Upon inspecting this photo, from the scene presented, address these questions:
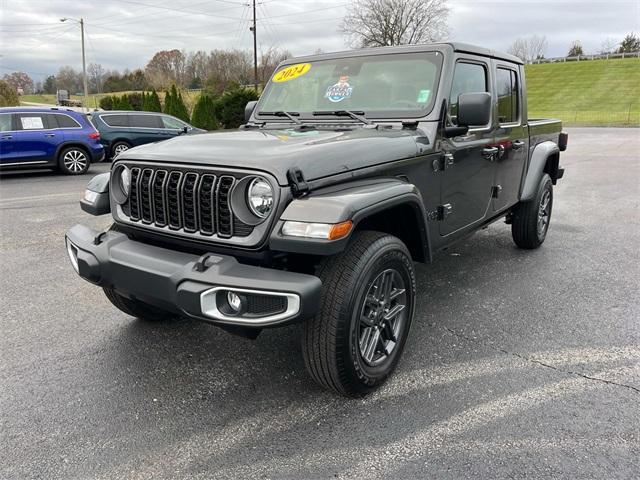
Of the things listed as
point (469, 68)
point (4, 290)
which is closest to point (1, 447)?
point (4, 290)

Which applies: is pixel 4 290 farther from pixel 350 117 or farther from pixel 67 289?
pixel 350 117

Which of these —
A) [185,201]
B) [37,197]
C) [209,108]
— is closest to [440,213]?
[185,201]

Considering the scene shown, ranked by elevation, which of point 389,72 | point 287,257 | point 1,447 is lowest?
point 1,447

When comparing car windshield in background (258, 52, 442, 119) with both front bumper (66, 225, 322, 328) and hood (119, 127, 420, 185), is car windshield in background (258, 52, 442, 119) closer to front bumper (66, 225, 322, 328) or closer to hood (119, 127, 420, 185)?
hood (119, 127, 420, 185)

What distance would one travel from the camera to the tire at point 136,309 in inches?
139

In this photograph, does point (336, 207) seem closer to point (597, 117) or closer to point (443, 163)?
point (443, 163)

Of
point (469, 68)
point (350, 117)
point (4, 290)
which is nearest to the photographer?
point (350, 117)

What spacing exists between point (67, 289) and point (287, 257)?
9.47 feet

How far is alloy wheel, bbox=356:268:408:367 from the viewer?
9.11ft

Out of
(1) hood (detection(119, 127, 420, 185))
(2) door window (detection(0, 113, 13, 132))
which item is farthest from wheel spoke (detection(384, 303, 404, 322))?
(2) door window (detection(0, 113, 13, 132))

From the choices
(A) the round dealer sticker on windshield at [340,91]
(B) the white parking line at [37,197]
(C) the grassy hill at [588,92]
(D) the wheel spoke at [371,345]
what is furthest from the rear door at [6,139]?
(C) the grassy hill at [588,92]

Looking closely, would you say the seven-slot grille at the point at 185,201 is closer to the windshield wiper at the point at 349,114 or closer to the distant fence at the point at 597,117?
the windshield wiper at the point at 349,114

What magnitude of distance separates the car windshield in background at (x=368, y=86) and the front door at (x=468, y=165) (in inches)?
8.6

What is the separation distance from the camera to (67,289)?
456cm
